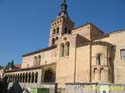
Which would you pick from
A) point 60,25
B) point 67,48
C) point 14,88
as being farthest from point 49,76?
point 60,25

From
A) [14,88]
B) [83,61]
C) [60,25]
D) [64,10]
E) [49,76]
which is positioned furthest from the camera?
[64,10]

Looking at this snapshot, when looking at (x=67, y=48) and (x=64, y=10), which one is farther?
(x=64, y=10)

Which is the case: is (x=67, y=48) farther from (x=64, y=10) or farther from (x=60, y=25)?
(x=64, y=10)

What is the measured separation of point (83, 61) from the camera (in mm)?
29734

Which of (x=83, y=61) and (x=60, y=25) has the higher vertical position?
(x=60, y=25)

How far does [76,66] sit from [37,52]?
15.3m

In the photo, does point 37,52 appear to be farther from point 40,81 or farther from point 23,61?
point 40,81

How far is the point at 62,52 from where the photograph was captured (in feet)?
111

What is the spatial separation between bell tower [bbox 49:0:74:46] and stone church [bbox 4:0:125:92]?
12439mm

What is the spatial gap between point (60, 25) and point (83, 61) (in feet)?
78.3

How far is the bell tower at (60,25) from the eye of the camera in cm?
5171

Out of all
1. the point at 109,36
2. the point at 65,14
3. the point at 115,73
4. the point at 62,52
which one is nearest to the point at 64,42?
the point at 62,52

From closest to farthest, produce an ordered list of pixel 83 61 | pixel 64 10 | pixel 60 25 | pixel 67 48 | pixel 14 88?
pixel 83 61 → pixel 14 88 → pixel 67 48 → pixel 60 25 → pixel 64 10

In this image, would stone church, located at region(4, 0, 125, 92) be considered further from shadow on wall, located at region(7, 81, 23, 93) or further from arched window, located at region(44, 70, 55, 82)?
shadow on wall, located at region(7, 81, 23, 93)
